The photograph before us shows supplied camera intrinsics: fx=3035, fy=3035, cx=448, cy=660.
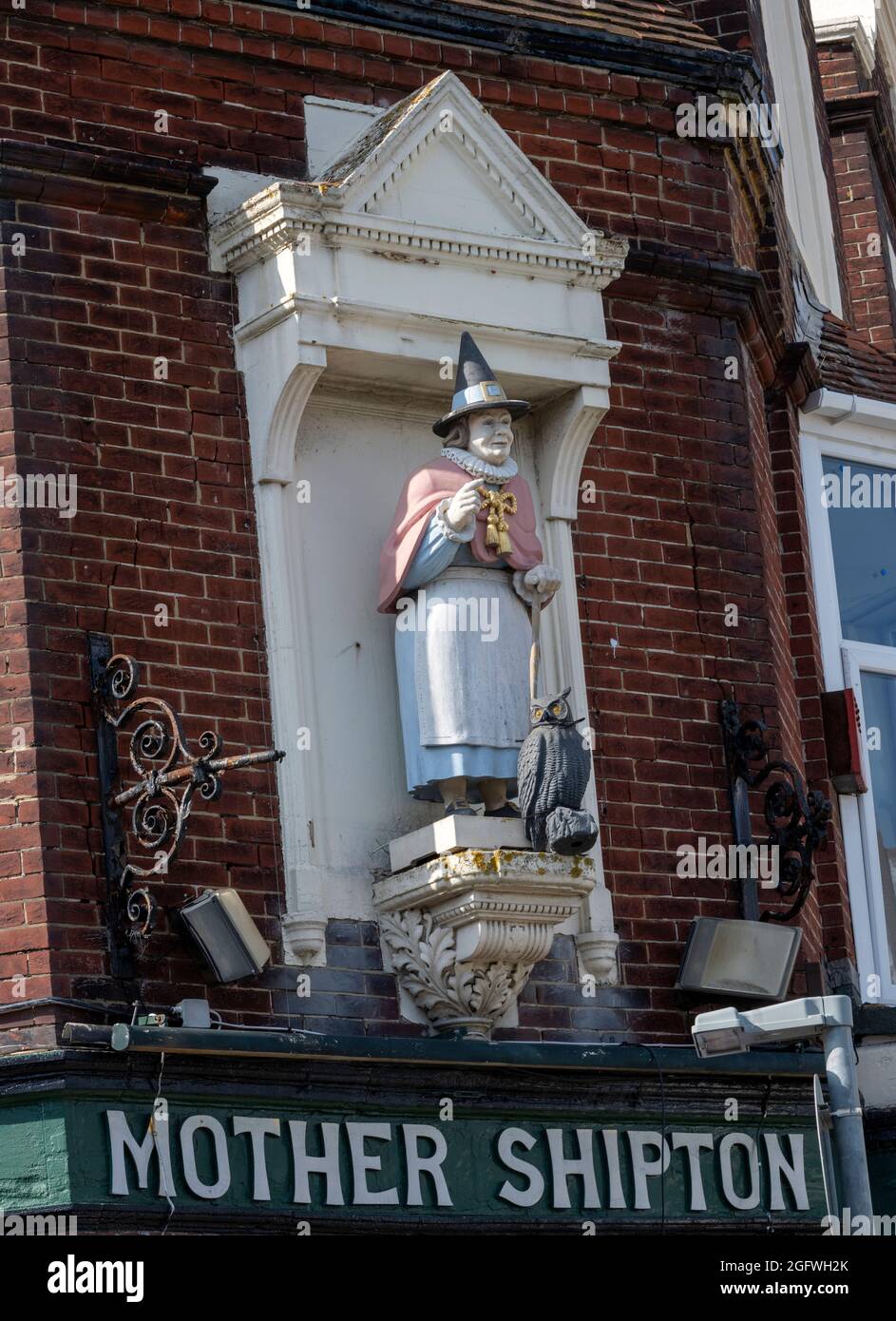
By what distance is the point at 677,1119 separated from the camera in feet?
40.9

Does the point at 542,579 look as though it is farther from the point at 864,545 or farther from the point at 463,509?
the point at 864,545

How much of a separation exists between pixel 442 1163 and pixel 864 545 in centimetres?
501

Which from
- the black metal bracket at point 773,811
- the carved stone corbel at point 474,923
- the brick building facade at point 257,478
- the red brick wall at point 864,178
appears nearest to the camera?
the brick building facade at point 257,478

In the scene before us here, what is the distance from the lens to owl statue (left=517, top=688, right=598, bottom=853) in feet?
39.0

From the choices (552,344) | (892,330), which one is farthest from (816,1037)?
(892,330)

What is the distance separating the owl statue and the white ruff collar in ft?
3.41

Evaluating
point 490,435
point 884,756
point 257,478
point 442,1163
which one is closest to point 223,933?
point 442,1163

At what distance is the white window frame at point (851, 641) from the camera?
575 inches

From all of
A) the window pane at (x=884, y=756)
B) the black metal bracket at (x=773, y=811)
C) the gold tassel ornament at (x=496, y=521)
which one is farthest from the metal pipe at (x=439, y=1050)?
the window pane at (x=884, y=756)

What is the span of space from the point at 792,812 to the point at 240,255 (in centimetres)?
→ 338

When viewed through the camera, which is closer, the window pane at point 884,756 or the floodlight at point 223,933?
the floodlight at point 223,933

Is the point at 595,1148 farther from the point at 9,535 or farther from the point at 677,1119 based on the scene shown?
the point at 9,535

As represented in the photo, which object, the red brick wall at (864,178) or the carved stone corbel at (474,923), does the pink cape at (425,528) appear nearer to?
the carved stone corbel at (474,923)

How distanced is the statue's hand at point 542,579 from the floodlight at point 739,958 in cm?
161
